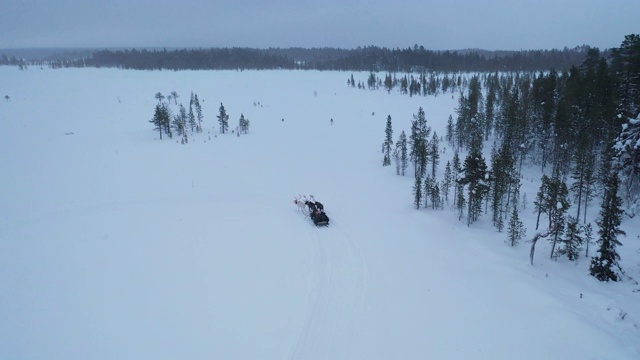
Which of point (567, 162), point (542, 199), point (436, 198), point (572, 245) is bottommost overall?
point (572, 245)

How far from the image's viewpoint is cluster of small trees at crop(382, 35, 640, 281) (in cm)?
2340

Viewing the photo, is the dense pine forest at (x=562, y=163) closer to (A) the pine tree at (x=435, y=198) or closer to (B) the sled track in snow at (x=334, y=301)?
(A) the pine tree at (x=435, y=198)

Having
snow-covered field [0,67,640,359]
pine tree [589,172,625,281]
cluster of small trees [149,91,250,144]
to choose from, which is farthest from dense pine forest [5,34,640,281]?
cluster of small trees [149,91,250,144]

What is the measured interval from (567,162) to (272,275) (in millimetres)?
38206

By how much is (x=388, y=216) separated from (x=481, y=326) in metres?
16.0

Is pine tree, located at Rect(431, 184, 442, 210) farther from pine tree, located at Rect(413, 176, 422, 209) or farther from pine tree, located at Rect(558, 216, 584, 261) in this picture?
pine tree, located at Rect(558, 216, 584, 261)

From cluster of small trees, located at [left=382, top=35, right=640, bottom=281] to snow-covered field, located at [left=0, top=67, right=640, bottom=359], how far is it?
1708 mm

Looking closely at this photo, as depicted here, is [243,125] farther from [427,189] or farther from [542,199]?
[542,199]

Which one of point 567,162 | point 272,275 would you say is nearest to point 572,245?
point 272,275

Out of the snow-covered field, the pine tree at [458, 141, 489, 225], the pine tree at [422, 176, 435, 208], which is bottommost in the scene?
the snow-covered field

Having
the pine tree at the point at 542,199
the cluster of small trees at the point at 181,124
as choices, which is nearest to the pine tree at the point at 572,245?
the pine tree at the point at 542,199

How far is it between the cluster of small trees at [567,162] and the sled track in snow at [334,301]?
11295mm

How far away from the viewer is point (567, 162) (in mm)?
42469

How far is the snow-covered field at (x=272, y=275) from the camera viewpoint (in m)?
16.0
